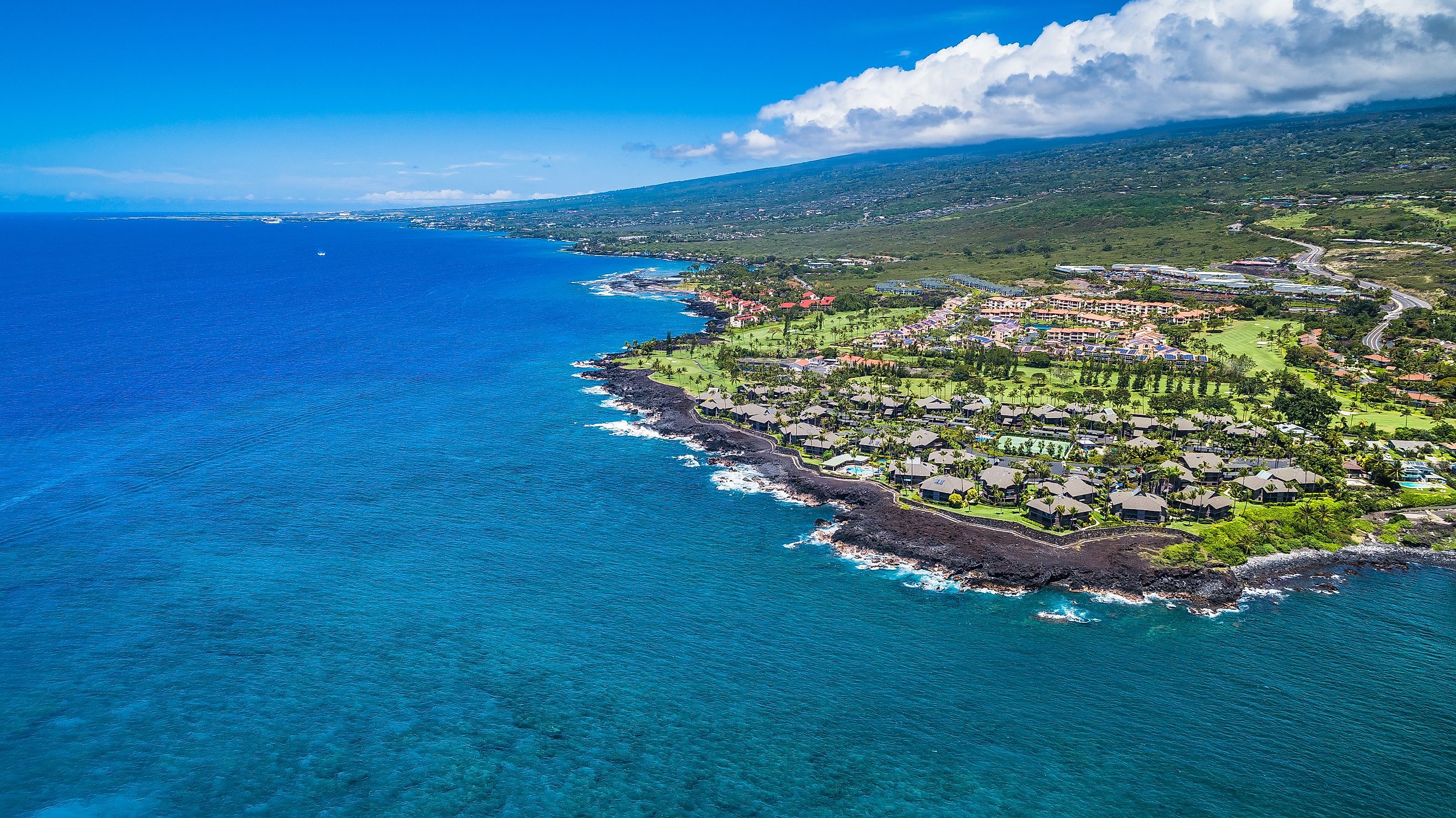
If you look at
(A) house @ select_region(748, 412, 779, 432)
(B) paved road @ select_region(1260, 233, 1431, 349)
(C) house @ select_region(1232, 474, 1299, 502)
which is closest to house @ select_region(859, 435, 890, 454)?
(A) house @ select_region(748, 412, 779, 432)

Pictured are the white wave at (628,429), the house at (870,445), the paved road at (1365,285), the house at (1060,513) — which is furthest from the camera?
the paved road at (1365,285)

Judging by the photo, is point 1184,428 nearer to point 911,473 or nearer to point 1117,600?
point 911,473

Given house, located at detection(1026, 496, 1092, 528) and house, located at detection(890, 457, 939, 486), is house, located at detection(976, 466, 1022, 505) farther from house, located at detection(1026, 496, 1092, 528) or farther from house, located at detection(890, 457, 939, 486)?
house, located at detection(890, 457, 939, 486)

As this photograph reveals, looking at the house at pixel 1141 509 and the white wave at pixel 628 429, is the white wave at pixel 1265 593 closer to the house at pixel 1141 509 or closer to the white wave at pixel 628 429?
the house at pixel 1141 509

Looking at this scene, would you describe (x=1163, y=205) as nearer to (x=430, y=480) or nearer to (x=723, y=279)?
(x=723, y=279)

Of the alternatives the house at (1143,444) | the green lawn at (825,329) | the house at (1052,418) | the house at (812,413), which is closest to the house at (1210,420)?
the house at (1143,444)

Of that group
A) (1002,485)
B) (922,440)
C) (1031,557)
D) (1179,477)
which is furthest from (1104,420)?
(1031,557)
